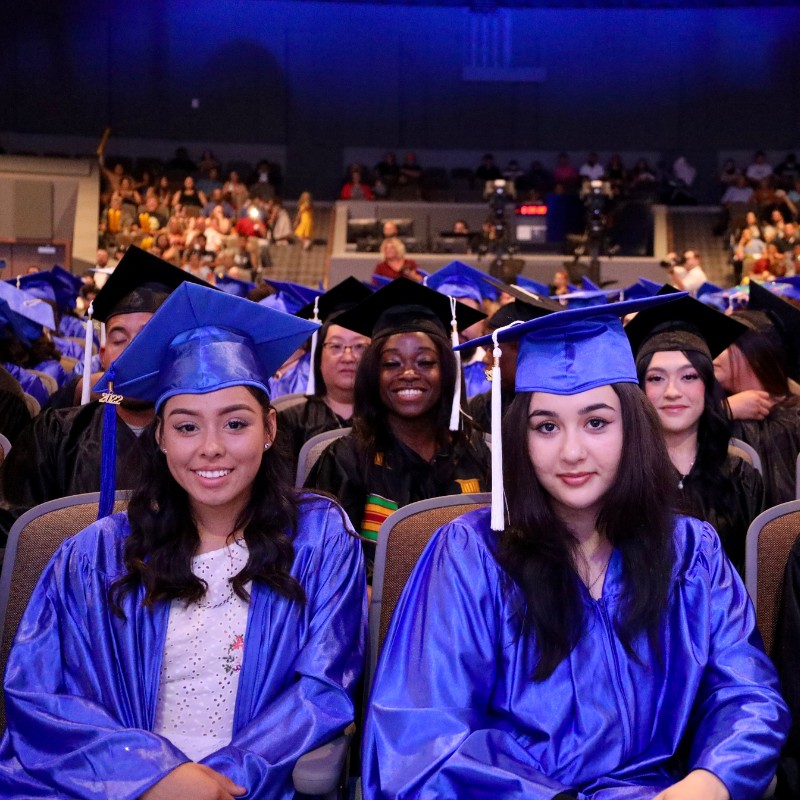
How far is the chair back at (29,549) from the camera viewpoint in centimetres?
262

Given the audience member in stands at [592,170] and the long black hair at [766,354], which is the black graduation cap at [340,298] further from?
the audience member in stands at [592,170]

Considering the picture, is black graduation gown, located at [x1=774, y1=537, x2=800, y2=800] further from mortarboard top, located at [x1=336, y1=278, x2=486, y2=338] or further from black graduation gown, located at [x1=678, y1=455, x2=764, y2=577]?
mortarboard top, located at [x1=336, y1=278, x2=486, y2=338]

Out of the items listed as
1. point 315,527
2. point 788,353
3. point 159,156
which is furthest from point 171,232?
point 315,527

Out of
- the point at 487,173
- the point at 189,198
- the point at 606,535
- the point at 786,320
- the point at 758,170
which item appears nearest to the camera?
the point at 606,535

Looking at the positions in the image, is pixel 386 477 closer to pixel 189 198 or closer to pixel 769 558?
pixel 769 558

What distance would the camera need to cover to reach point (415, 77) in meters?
23.2

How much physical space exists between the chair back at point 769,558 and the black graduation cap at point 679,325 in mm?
879

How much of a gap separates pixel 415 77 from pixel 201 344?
2178cm

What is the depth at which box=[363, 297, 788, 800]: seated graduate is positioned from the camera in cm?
210

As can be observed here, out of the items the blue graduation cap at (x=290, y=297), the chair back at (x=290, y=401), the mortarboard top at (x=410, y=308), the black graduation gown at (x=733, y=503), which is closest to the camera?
the black graduation gown at (x=733, y=503)

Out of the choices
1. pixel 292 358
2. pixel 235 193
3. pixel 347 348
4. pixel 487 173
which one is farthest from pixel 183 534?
pixel 487 173

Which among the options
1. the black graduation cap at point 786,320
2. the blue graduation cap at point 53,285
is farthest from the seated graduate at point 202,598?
the blue graduation cap at point 53,285

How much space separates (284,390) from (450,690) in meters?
4.15

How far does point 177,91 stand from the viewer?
2283 cm
